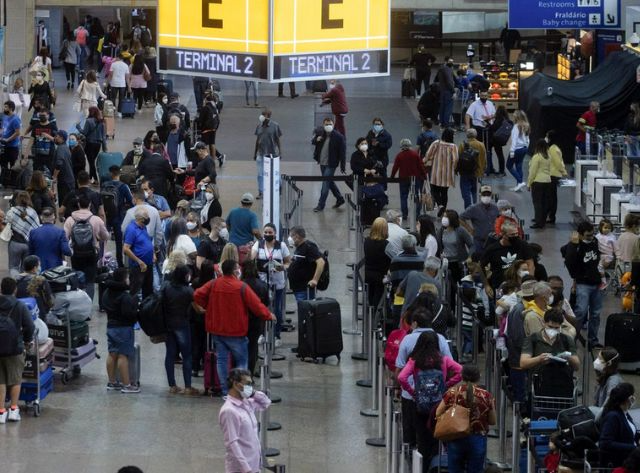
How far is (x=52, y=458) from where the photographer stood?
45.6 feet

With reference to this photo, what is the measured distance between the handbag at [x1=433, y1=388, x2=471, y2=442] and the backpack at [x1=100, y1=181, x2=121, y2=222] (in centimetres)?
952

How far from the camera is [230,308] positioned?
49.6ft

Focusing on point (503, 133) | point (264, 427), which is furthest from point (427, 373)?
point (503, 133)

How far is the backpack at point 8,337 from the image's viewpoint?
14297 millimetres

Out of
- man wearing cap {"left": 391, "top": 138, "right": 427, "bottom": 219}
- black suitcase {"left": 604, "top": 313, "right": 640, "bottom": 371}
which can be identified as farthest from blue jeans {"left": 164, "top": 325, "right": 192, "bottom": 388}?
man wearing cap {"left": 391, "top": 138, "right": 427, "bottom": 219}

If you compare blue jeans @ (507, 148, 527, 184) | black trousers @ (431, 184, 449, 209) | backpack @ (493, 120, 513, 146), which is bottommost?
black trousers @ (431, 184, 449, 209)

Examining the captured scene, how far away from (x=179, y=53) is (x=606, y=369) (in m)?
4.43

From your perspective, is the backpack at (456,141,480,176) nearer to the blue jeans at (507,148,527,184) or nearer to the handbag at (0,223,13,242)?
the blue jeans at (507,148,527,184)

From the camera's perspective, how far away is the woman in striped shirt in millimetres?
24188

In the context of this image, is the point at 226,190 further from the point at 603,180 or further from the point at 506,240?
the point at 506,240

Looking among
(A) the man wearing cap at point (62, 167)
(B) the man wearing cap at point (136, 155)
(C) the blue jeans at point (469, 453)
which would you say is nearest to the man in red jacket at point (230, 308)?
(C) the blue jeans at point (469, 453)

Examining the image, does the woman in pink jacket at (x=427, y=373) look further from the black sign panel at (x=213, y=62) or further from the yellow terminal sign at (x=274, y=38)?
the black sign panel at (x=213, y=62)

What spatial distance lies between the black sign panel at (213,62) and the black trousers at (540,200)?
38.2 feet

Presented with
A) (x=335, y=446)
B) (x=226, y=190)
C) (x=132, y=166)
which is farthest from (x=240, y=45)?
(x=226, y=190)
